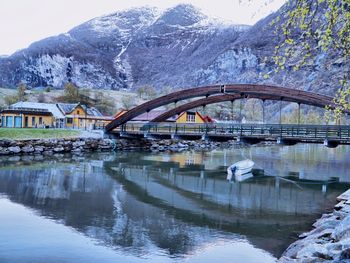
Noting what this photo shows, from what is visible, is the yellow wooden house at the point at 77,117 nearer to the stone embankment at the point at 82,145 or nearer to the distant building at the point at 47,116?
the distant building at the point at 47,116

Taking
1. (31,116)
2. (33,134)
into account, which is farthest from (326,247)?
(31,116)

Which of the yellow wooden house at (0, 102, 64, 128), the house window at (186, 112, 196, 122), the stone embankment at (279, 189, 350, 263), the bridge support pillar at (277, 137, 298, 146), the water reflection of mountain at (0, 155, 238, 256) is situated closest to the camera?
the stone embankment at (279, 189, 350, 263)

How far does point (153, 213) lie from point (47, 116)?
5246 cm

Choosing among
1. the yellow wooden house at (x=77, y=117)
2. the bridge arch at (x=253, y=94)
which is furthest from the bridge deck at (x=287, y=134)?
the yellow wooden house at (x=77, y=117)

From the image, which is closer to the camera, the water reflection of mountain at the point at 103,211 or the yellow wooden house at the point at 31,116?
the water reflection of mountain at the point at 103,211

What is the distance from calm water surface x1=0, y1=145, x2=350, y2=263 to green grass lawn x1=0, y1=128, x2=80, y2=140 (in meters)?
13.3

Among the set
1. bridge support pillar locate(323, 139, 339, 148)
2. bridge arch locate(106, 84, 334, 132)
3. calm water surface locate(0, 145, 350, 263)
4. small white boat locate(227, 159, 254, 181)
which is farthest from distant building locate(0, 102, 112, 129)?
bridge support pillar locate(323, 139, 339, 148)

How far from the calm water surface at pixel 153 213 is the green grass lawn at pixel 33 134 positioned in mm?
13320

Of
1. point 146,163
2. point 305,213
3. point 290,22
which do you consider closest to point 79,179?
point 146,163

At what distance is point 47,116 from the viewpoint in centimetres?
6600

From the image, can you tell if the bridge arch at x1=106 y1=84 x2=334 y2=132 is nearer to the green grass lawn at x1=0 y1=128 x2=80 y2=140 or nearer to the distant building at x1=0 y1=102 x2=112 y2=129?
the green grass lawn at x1=0 y1=128 x2=80 y2=140

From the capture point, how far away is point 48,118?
217 ft

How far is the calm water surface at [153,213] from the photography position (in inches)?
497

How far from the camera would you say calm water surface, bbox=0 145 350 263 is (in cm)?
1262
